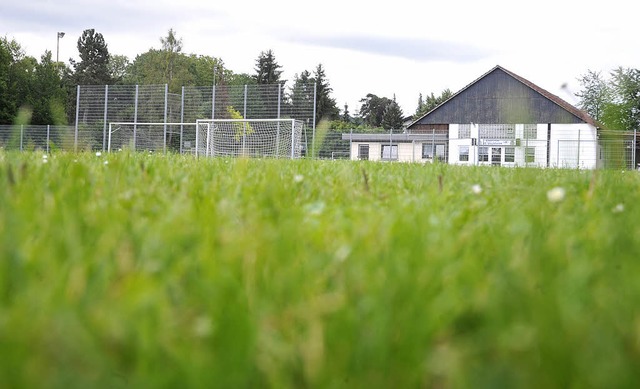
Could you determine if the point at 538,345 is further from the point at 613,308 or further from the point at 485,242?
the point at 485,242

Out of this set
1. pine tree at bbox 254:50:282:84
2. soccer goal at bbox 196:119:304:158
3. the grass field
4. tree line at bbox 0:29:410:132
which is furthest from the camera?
pine tree at bbox 254:50:282:84

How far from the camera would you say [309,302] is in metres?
0.72

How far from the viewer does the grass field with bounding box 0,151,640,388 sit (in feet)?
1.67

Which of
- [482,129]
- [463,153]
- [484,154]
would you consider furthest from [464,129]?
[482,129]

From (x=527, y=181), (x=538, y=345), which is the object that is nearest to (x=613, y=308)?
(x=538, y=345)

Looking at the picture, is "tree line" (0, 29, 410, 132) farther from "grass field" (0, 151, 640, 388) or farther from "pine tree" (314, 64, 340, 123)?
"grass field" (0, 151, 640, 388)

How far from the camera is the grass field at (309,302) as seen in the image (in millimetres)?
508

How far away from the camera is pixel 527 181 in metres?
2.20

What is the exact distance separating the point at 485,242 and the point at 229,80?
2326 inches

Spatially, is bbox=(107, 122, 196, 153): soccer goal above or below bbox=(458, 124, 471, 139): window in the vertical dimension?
below

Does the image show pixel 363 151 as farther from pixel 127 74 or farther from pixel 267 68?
pixel 127 74

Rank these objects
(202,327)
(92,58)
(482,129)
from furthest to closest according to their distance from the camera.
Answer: (92,58) → (482,129) → (202,327)

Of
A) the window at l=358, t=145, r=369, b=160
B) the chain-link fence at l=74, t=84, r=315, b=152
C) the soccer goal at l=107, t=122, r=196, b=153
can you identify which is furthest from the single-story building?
the soccer goal at l=107, t=122, r=196, b=153

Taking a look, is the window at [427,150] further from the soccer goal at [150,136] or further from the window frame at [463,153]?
the soccer goal at [150,136]
